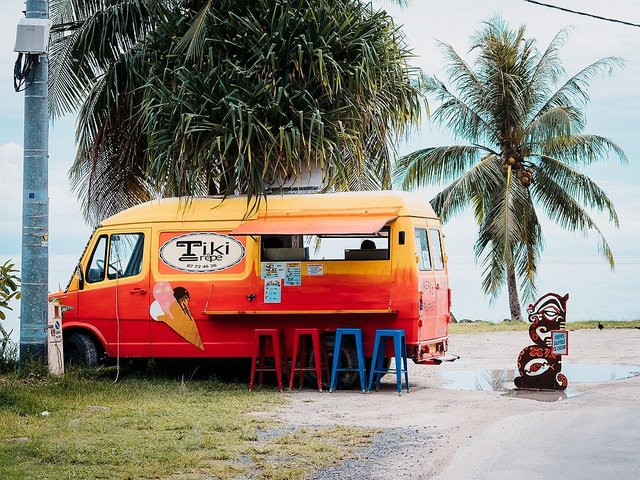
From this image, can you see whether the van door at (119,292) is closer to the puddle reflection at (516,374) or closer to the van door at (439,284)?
the van door at (439,284)

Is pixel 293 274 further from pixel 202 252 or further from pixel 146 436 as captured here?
pixel 146 436

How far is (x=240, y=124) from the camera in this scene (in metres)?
15.0

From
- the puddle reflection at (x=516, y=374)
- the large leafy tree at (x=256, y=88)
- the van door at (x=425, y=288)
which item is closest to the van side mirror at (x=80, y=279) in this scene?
the large leafy tree at (x=256, y=88)

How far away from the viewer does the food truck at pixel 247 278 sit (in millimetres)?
13266

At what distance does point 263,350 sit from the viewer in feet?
45.5

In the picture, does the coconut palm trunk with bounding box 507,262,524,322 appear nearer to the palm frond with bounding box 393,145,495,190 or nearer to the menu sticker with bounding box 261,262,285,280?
the palm frond with bounding box 393,145,495,190

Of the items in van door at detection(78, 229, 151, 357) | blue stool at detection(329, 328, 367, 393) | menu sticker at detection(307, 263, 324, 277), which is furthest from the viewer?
van door at detection(78, 229, 151, 357)

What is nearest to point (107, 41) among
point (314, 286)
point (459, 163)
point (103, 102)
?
point (103, 102)

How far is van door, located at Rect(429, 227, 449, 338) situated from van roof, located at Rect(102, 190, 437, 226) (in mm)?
362

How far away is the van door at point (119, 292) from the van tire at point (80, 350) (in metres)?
0.25

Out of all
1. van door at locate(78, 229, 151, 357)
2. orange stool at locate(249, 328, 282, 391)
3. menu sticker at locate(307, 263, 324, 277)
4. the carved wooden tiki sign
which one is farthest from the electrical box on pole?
the carved wooden tiki sign

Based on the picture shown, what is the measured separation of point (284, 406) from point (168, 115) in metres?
5.98

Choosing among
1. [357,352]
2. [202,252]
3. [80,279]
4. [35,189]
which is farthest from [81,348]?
[357,352]

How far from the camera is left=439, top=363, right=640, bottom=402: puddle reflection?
1274 cm
